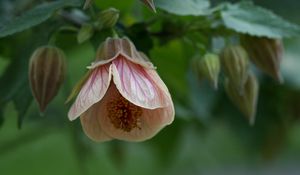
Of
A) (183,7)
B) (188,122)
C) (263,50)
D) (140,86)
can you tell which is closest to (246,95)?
(263,50)

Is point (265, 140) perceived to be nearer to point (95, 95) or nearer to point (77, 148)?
point (77, 148)

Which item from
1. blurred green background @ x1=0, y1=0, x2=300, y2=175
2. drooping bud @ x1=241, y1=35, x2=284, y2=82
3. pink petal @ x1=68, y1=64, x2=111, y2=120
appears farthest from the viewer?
blurred green background @ x1=0, y1=0, x2=300, y2=175

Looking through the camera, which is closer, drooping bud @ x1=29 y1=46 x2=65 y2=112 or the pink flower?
the pink flower

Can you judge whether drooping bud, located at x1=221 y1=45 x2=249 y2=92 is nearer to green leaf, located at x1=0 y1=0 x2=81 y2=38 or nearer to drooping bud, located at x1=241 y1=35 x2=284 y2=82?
drooping bud, located at x1=241 y1=35 x2=284 y2=82

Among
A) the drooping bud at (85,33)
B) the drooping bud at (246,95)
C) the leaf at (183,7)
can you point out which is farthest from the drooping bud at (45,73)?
the drooping bud at (246,95)

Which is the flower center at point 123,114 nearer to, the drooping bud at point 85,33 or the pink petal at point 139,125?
the pink petal at point 139,125

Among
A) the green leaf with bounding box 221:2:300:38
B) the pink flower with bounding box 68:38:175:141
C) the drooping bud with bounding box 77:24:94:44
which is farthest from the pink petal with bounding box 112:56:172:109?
the green leaf with bounding box 221:2:300:38
